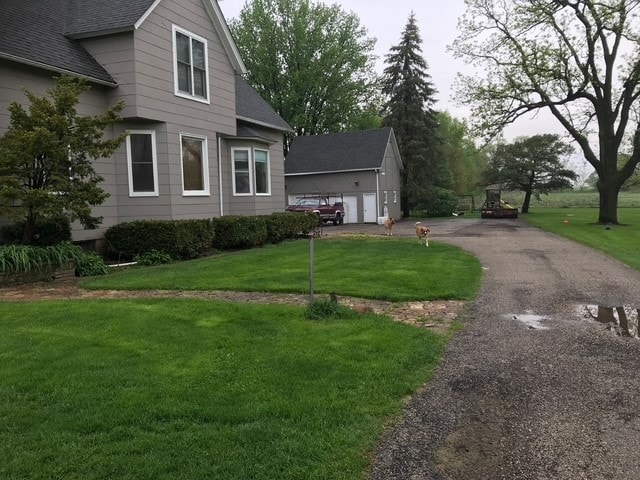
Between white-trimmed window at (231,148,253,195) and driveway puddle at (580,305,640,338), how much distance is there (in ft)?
40.0

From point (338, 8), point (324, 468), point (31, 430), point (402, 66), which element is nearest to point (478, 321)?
point (324, 468)

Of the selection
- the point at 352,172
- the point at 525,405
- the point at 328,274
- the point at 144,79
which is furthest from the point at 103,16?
the point at 352,172

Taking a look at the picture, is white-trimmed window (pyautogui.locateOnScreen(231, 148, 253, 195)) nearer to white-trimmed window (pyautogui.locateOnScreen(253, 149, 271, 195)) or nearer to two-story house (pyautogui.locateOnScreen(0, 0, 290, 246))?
white-trimmed window (pyautogui.locateOnScreen(253, 149, 271, 195))

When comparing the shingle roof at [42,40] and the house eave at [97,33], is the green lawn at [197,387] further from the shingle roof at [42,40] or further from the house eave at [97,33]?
the house eave at [97,33]

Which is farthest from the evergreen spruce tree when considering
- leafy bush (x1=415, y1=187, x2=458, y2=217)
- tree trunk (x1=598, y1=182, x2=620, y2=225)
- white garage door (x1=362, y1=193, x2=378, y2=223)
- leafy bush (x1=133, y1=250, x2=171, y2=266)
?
leafy bush (x1=133, y1=250, x2=171, y2=266)

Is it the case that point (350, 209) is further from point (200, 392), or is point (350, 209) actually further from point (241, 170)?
point (200, 392)

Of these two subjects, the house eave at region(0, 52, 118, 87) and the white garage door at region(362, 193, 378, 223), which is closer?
the house eave at region(0, 52, 118, 87)

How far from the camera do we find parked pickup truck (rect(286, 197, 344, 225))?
107 ft

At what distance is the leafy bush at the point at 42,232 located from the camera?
10.4 m

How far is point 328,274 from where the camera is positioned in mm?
10258

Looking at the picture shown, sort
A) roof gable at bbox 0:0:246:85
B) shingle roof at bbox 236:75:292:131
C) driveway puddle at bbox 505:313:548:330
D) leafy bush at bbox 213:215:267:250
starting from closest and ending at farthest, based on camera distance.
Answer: driveway puddle at bbox 505:313:548:330 → roof gable at bbox 0:0:246:85 → leafy bush at bbox 213:215:267:250 → shingle roof at bbox 236:75:292:131

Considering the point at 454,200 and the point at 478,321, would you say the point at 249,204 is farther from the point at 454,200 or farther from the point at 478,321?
the point at 454,200

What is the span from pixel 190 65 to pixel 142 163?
131 inches

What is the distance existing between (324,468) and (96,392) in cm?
214
